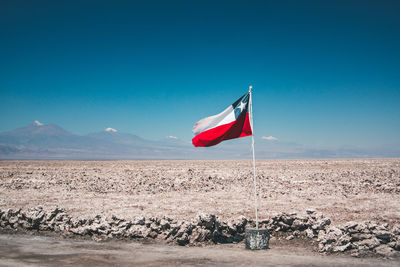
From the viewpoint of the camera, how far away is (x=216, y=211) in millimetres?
15961

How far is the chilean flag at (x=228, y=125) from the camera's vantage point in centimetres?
1000

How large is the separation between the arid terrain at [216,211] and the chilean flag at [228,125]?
2472mm

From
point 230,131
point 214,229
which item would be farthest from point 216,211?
point 230,131

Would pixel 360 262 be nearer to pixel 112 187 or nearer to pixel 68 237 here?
pixel 68 237

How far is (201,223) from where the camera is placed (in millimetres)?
10648

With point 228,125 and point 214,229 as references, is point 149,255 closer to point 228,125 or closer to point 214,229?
point 214,229

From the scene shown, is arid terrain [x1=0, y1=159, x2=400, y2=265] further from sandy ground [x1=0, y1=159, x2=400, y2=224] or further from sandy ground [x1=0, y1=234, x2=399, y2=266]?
sandy ground [x1=0, y1=234, x2=399, y2=266]

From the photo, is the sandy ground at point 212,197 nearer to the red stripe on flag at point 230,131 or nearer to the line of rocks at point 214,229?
the line of rocks at point 214,229

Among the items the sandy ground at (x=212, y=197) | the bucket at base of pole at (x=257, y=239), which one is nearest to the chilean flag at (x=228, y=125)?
the bucket at base of pole at (x=257, y=239)

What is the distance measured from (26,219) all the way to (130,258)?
5671 millimetres

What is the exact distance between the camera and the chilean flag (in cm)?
1000

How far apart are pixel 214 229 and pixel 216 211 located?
5362mm

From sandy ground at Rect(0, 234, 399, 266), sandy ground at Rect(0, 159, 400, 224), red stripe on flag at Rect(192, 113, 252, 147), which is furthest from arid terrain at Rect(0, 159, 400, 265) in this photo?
red stripe on flag at Rect(192, 113, 252, 147)

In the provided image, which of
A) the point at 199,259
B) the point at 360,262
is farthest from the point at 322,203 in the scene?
the point at 199,259
